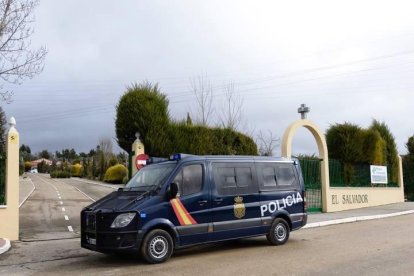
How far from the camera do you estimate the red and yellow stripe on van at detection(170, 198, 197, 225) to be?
9445mm

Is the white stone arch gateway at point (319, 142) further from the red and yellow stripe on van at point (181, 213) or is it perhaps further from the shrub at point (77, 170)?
the shrub at point (77, 170)

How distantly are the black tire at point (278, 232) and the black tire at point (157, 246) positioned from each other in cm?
294

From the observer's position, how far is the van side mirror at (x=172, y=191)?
936 centimetres

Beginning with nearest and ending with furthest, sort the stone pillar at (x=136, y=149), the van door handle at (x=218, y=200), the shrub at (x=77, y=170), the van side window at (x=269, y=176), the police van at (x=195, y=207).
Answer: the police van at (x=195, y=207), the van door handle at (x=218, y=200), the van side window at (x=269, y=176), the stone pillar at (x=136, y=149), the shrub at (x=77, y=170)

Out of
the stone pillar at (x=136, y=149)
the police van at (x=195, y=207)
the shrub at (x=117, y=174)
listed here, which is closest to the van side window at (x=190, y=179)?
the police van at (x=195, y=207)

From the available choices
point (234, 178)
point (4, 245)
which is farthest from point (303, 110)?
point (4, 245)

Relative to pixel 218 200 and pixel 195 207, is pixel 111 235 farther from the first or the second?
pixel 218 200

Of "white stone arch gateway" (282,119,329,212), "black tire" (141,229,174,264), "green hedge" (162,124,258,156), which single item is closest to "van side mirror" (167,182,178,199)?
"black tire" (141,229,174,264)

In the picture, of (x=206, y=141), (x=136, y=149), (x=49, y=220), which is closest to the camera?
(x=136, y=149)

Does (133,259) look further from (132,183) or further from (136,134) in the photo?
(136,134)

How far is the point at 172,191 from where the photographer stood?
30.7 ft

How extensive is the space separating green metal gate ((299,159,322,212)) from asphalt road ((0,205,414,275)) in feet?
22.5

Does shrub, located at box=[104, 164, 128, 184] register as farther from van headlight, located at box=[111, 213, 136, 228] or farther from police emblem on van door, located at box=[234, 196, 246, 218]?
van headlight, located at box=[111, 213, 136, 228]

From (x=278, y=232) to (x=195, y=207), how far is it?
267 cm
